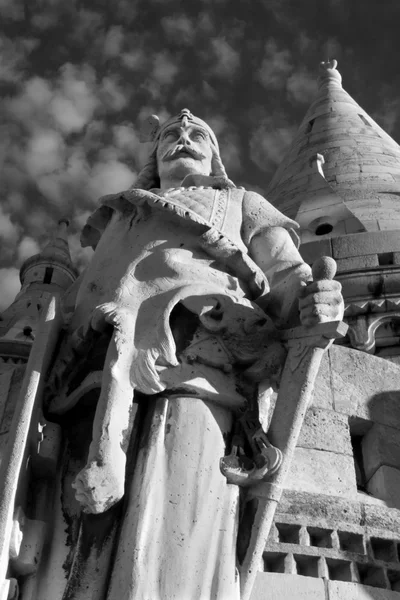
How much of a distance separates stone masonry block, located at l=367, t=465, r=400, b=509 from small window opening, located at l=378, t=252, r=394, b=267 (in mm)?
3275

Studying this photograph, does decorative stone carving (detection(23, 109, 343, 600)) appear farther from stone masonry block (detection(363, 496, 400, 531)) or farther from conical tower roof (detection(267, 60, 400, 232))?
conical tower roof (detection(267, 60, 400, 232))

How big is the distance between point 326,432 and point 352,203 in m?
5.41

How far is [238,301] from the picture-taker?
4.29 m

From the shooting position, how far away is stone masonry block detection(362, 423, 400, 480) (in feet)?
17.7

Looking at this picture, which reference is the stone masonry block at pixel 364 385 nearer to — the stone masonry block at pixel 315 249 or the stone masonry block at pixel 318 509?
the stone masonry block at pixel 318 509

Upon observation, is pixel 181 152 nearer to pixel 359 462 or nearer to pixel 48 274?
pixel 359 462

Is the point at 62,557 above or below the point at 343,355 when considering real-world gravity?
below

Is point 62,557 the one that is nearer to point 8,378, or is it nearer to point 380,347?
point 8,378

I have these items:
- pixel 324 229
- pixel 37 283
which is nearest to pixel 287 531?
pixel 324 229

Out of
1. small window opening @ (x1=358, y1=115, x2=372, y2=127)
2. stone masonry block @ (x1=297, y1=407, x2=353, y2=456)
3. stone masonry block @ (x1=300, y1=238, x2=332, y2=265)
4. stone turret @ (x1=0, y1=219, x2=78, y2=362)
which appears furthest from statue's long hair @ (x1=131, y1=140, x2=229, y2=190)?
small window opening @ (x1=358, y1=115, x2=372, y2=127)

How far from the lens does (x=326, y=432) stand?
532 centimetres

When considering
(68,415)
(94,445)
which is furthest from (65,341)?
(94,445)

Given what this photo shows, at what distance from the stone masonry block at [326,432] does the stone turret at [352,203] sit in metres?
2.05

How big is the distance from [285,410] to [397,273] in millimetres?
4409
